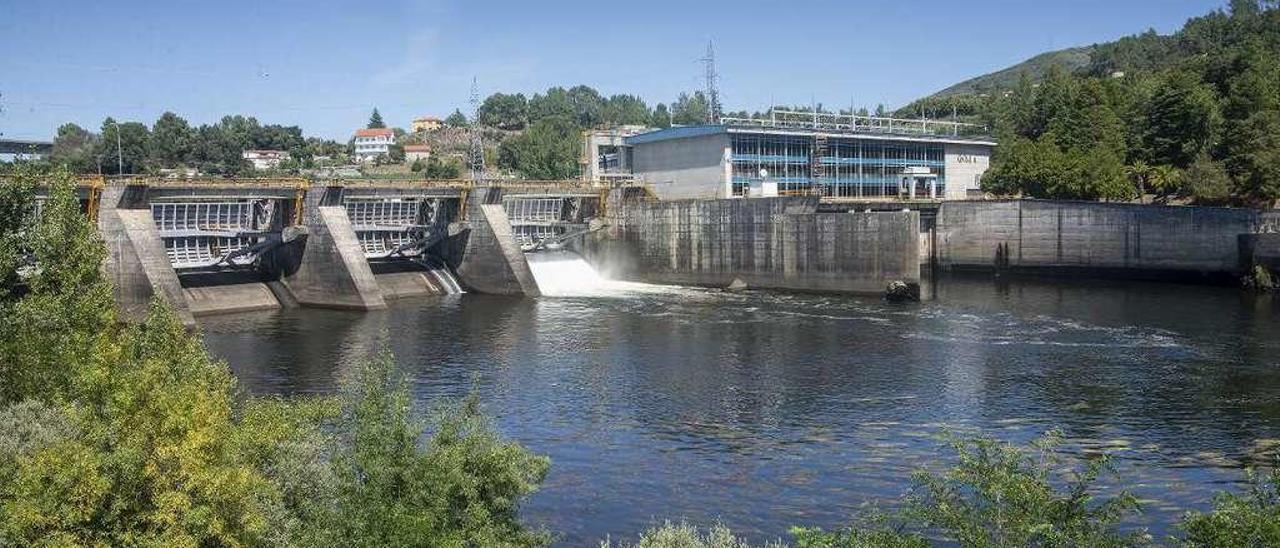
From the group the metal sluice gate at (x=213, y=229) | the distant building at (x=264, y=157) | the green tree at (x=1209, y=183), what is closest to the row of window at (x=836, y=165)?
the green tree at (x=1209, y=183)

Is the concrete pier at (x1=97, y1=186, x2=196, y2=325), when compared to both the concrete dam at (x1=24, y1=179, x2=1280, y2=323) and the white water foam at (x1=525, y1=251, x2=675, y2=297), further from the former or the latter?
the white water foam at (x1=525, y1=251, x2=675, y2=297)

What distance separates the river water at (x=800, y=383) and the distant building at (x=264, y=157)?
112m

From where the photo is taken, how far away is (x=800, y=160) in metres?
82.4

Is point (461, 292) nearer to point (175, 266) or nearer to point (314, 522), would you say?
point (175, 266)

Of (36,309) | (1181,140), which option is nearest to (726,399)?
(36,309)

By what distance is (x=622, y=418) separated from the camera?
1289 inches

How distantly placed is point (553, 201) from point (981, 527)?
66.1 meters

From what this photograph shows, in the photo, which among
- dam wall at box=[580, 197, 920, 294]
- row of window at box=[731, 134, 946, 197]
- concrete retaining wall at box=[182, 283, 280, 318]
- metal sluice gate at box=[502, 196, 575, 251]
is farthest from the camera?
row of window at box=[731, 134, 946, 197]

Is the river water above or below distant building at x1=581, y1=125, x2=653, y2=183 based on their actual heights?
below

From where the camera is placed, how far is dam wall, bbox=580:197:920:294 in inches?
2457

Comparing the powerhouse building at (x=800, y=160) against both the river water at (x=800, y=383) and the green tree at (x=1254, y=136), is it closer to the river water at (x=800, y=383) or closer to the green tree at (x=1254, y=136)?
the river water at (x=800, y=383)

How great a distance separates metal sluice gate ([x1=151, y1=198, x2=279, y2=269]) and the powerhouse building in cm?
2993

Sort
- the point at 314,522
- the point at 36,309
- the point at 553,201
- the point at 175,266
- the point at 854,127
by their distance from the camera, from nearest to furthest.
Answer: the point at 314,522 < the point at 36,309 < the point at 175,266 < the point at 553,201 < the point at 854,127

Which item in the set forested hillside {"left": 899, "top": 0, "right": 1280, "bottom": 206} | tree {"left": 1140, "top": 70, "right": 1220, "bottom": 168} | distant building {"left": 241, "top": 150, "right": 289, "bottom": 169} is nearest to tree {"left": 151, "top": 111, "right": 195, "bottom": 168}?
distant building {"left": 241, "top": 150, "right": 289, "bottom": 169}
